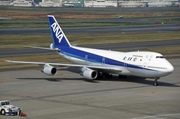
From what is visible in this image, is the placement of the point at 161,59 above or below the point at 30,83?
above

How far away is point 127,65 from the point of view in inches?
2356

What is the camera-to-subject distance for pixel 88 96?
169ft

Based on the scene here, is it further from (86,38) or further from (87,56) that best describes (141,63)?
(86,38)

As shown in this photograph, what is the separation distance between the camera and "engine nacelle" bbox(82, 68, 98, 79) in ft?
198

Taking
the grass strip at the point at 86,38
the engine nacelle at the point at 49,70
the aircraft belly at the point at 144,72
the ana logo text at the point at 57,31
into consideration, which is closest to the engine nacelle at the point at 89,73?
the engine nacelle at the point at 49,70

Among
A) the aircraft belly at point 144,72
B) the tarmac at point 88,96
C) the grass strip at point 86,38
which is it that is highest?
the aircraft belly at point 144,72

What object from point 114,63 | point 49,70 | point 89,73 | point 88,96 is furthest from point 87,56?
point 88,96

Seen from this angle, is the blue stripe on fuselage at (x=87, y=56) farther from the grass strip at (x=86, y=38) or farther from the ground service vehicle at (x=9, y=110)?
the grass strip at (x=86, y=38)

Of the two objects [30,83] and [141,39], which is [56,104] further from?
[141,39]

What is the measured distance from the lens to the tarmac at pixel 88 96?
139 ft

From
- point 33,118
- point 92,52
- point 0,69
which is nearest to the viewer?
point 33,118

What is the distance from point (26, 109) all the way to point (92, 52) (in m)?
22.9

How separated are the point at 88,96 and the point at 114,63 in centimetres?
1136

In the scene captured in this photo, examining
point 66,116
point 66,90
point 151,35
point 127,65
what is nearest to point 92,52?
point 127,65
